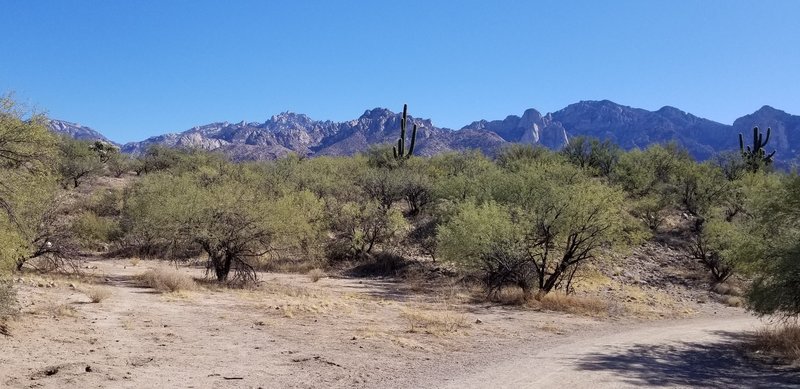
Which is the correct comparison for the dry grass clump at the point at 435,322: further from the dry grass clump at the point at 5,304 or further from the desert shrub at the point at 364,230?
the desert shrub at the point at 364,230

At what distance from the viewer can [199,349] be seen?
12.3 meters

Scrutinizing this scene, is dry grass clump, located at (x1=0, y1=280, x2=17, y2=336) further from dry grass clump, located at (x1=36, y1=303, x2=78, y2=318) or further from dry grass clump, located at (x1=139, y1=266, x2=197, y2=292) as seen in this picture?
dry grass clump, located at (x1=139, y1=266, x2=197, y2=292)

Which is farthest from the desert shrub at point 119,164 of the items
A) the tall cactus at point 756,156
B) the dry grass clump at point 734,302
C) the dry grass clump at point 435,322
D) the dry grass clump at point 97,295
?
the tall cactus at point 756,156

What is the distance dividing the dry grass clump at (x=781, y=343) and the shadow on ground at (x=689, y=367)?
663 mm

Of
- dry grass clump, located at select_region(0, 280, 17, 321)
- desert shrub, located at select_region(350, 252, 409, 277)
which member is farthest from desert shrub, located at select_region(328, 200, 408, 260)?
dry grass clump, located at select_region(0, 280, 17, 321)

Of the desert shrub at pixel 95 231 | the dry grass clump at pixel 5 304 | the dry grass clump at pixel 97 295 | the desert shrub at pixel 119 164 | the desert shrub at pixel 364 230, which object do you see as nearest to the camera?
the dry grass clump at pixel 5 304

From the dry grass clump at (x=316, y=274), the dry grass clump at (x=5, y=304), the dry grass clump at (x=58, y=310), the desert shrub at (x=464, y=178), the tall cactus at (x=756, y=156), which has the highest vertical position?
the tall cactus at (x=756, y=156)

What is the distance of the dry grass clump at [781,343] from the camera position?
1425 cm

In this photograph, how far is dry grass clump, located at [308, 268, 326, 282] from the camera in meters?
31.2

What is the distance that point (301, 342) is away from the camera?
1360 centimetres

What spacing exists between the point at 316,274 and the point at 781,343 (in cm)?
2285

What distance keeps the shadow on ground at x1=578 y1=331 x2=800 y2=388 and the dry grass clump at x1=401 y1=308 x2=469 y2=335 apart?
4.07 meters

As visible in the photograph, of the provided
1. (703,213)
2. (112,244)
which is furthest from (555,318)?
(112,244)

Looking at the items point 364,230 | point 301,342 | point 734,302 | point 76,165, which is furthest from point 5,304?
point 76,165
